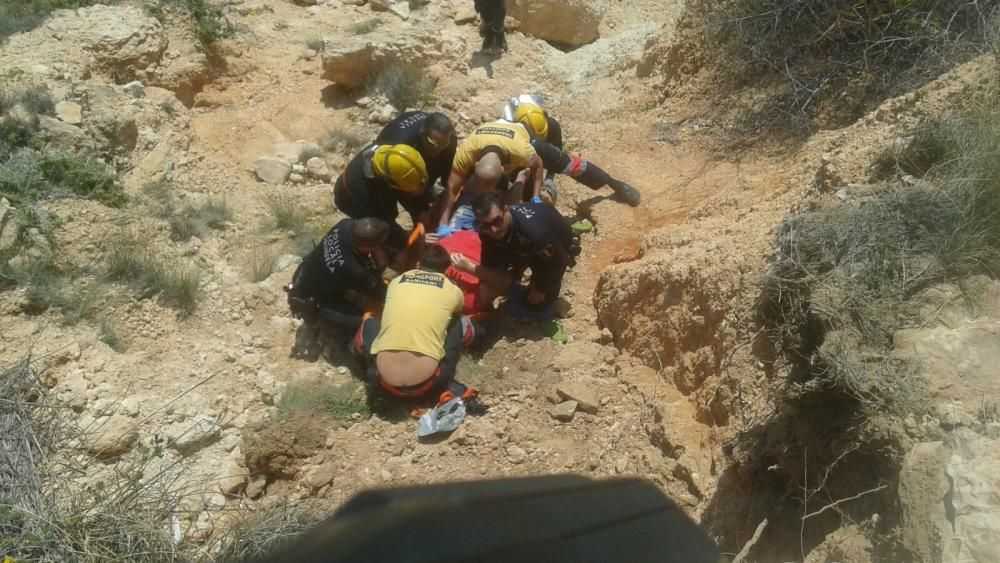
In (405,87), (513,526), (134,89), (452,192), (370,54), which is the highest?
(513,526)

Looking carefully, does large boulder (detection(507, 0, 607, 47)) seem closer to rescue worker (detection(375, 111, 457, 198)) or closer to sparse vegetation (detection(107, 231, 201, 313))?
rescue worker (detection(375, 111, 457, 198))

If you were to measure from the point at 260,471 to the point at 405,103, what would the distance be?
15.2 feet

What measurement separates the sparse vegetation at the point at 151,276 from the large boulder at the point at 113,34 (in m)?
2.95

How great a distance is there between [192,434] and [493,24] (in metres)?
5.82

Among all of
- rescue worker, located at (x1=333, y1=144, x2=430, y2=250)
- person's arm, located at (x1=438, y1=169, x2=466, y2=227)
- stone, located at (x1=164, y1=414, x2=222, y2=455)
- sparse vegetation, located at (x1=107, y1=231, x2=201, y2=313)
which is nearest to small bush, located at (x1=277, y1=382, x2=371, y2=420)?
stone, located at (x1=164, y1=414, x2=222, y2=455)

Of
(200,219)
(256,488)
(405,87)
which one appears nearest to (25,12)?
(200,219)

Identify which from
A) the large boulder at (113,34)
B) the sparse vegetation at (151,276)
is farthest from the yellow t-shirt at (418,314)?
the large boulder at (113,34)

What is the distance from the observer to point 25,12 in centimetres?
717

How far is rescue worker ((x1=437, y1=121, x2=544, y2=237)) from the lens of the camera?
489cm

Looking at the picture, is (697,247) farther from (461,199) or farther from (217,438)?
(217,438)

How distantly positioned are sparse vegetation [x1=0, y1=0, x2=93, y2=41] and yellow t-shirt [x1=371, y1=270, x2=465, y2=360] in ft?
17.9

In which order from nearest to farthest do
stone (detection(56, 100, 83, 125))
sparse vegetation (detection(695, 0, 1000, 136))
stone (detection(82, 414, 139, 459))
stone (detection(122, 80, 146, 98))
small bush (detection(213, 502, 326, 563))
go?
small bush (detection(213, 502, 326, 563))
stone (detection(82, 414, 139, 459))
sparse vegetation (detection(695, 0, 1000, 136))
stone (detection(56, 100, 83, 125))
stone (detection(122, 80, 146, 98))

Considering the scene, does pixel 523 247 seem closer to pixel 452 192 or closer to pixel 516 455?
pixel 452 192

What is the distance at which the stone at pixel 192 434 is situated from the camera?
160 inches
